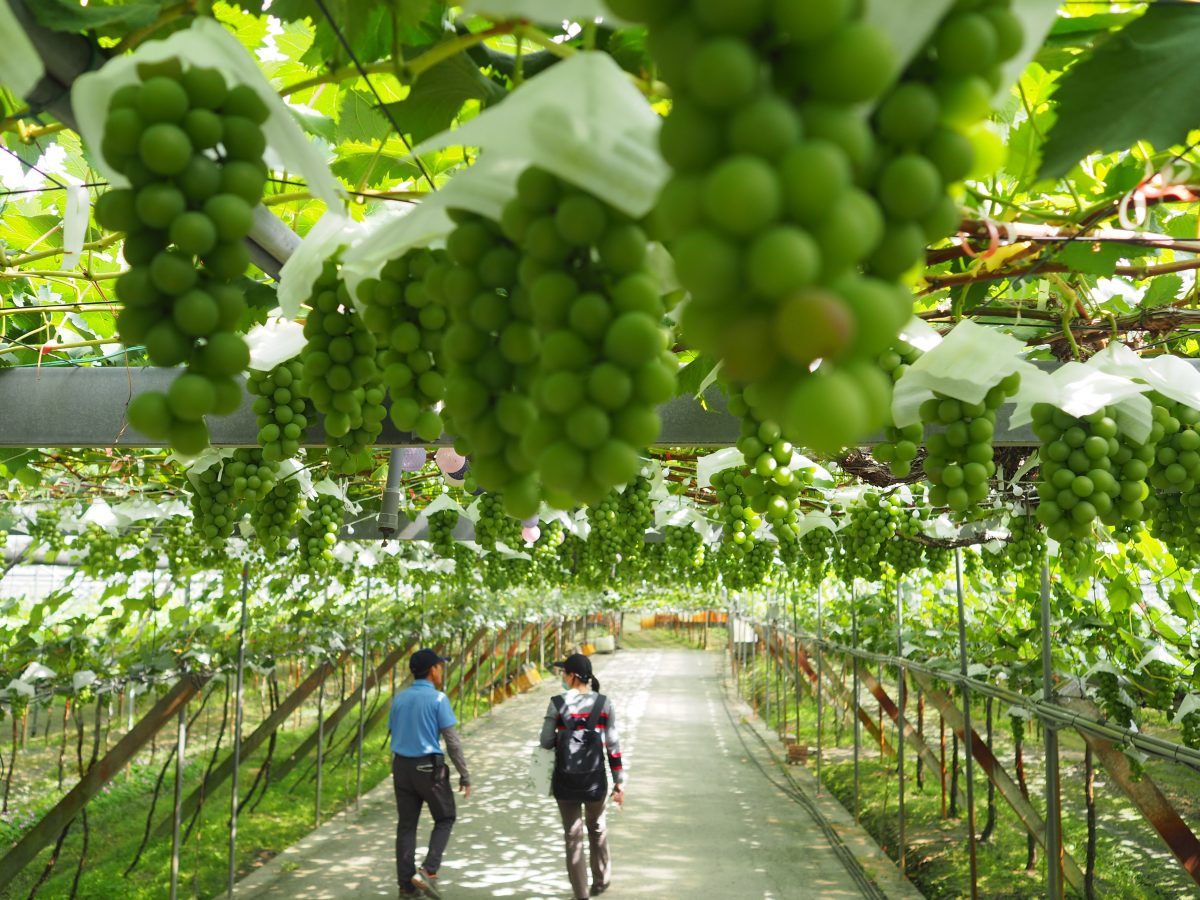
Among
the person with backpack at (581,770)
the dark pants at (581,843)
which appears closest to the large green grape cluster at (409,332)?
the person with backpack at (581,770)

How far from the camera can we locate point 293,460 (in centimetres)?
333

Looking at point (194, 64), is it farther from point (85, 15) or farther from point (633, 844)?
point (633, 844)

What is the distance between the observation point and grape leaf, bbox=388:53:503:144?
50.9 inches

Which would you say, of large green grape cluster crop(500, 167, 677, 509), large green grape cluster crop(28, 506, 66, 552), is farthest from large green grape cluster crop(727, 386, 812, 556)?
large green grape cluster crop(28, 506, 66, 552)

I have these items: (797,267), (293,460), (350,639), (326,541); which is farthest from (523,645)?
(797,267)

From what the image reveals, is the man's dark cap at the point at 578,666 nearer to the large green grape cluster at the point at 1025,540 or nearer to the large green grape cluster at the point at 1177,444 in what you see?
the large green grape cluster at the point at 1025,540

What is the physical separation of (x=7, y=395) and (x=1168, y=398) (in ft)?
10.1

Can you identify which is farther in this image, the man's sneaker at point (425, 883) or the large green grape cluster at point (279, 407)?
the man's sneaker at point (425, 883)

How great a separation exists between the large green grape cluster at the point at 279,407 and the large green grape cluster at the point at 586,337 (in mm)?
1218

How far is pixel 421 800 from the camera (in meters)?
6.65

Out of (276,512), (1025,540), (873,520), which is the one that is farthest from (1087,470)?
(873,520)

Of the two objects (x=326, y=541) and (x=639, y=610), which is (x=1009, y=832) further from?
(x=639, y=610)

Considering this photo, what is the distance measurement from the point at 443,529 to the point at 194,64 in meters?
5.12

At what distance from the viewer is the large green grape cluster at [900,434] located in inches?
69.1
